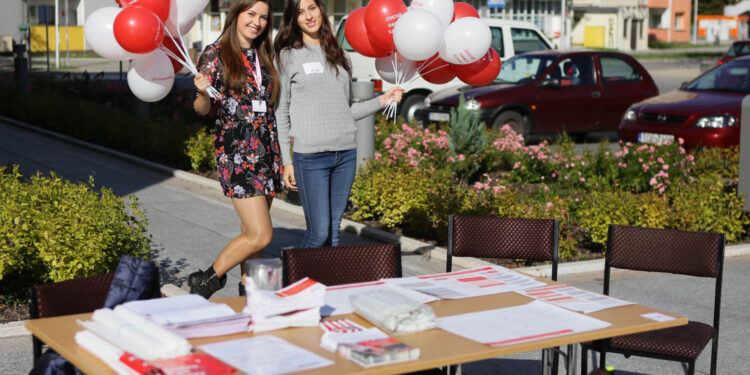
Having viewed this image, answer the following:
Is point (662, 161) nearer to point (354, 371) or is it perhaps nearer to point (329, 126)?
point (329, 126)

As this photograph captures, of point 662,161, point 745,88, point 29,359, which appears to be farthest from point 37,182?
point 745,88

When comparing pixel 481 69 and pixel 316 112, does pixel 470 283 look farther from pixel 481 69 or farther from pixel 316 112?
pixel 481 69

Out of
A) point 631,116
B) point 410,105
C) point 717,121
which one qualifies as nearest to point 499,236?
point 717,121

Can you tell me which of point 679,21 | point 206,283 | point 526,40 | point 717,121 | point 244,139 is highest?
point 679,21

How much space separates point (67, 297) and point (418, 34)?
7.93ft

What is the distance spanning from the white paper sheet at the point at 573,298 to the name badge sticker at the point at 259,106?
1.99 metres

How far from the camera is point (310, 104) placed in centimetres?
528

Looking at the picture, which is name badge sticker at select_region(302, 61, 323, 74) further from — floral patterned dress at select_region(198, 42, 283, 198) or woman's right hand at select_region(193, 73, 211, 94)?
woman's right hand at select_region(193, 73, 211, 94)

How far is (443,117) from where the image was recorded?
45.9 ft

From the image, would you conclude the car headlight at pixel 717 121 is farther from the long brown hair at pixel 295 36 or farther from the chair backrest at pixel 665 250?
the long brown hair at pixel 295 36

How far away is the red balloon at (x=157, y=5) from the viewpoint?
490cm

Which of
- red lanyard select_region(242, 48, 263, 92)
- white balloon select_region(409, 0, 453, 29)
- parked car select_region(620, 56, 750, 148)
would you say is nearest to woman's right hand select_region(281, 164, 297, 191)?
red lanyard select_region(242, 48, 263, 92)

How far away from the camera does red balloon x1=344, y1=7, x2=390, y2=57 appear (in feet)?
18.6

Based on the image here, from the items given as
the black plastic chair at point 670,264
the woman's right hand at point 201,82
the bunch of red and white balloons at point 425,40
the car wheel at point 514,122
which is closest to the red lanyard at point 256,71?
the woman's right hand at point 201,82
